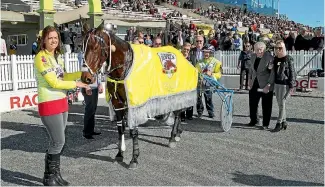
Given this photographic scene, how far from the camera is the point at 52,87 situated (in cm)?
466

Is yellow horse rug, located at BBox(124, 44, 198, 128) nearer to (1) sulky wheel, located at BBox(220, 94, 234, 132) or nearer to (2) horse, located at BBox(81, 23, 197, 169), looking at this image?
(2) horse, located at BBox(81, 23, 197, 169)

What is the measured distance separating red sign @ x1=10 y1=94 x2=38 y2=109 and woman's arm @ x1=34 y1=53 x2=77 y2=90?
734 centimetres

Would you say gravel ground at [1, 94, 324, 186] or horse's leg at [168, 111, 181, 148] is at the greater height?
horse's leg at [168, 111, 181, 148]

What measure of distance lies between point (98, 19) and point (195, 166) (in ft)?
57.2

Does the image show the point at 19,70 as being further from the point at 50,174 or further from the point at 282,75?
the point at 282,75

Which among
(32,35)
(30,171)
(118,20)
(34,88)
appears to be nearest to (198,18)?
(118,20)

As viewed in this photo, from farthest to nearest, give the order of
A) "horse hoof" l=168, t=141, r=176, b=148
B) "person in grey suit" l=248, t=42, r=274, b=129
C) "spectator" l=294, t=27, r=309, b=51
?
"spectator" l=294, t=27, r=309, b=51 → "person in grey suit" l=248, t=42, r=274, b=129 → "horse hoof" l=168, t=141, r=176, b=148

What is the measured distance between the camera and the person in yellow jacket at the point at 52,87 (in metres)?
4.62

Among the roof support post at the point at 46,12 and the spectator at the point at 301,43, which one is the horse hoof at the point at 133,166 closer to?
the spectator at the point at 301,43

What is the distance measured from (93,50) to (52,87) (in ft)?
2.59

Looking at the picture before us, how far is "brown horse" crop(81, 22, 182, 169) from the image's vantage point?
5059mm

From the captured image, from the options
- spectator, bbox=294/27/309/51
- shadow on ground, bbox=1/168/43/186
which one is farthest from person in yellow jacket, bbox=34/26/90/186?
spectator, bbox=294/27/309/51

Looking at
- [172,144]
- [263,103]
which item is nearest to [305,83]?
[263,103]

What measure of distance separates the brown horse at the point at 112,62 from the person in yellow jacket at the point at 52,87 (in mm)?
339
